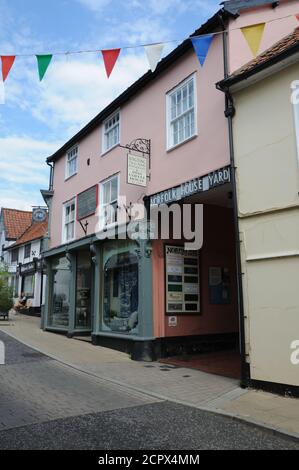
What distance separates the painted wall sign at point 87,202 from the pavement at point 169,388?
15.5ft

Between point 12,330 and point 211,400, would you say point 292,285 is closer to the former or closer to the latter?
point 211,400

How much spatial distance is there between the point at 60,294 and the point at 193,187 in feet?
31.1

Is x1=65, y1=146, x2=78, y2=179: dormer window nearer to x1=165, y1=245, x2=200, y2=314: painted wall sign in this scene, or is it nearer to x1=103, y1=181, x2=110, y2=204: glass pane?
x1=103, y1=181, x2=110, y2=204: glass pane

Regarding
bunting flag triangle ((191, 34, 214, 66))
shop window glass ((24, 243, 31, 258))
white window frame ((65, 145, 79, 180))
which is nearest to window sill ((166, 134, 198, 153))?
bunting flag triangle ((191, 34, 214, 66))

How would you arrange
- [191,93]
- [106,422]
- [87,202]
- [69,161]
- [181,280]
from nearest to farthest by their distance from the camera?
1. [106,422]
2. [191,93]
3. [181,280]
4. [87,202]
5. [69,161]

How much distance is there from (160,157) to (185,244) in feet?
8.13

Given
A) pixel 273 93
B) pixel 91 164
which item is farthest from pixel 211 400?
pixel 91 164

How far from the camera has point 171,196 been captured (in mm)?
10422

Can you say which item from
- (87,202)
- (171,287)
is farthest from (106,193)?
(171,287)

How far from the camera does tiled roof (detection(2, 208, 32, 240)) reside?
3509 cm

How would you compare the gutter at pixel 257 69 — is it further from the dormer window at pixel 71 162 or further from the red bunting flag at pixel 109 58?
the dormer window at pixel 71 162

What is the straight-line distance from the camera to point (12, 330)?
685 inches

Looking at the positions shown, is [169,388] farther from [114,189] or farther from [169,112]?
[114,189]

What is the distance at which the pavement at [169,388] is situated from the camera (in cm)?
611
